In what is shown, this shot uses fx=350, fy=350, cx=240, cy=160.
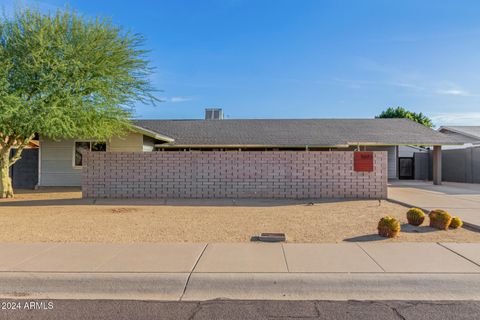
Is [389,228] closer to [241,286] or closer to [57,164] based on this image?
[241,286]

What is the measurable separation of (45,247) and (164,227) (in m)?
2.63

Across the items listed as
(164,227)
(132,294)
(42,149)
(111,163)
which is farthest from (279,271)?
(42,149)

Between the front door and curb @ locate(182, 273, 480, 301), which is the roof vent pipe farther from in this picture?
curb @ locate(182, 273, 480, 301)

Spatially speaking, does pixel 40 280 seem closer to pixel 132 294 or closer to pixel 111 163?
pixel 132 294

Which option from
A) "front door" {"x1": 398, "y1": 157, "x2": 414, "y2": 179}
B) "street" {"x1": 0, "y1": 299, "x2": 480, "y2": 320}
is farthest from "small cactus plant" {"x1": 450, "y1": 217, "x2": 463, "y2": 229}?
"front door" {"x1": 398, "y1": 157, "x2": 414, "y2": 179}

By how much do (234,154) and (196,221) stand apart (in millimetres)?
4963

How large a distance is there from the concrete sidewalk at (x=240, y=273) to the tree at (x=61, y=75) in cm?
669

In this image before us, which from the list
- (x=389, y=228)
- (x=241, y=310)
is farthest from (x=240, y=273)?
(x=389, y=228)

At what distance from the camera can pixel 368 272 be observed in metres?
5.17

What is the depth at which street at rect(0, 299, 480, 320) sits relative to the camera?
405 cm

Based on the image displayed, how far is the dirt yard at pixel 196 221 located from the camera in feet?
24.4

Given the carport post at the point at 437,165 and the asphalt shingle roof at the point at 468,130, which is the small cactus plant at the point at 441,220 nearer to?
the carport post at the point at 437,165

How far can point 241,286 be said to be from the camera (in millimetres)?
4844

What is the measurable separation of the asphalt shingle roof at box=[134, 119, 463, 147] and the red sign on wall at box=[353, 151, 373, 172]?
716 centimetres
